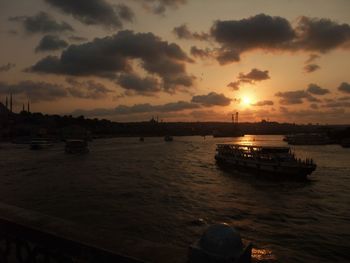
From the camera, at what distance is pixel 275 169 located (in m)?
54.6

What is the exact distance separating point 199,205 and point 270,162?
81.4 feet

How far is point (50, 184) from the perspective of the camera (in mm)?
47062

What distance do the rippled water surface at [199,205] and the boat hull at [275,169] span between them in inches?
71.8

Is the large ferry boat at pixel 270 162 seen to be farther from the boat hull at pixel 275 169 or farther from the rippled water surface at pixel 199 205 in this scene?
the rippled water surface at pixel 199 205

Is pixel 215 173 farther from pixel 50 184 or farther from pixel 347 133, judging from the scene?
pixel 347 133

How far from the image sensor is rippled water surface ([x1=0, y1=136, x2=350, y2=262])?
23797 millimetres

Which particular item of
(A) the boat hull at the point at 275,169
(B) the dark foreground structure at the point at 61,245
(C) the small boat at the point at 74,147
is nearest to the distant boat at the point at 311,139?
(C) the small boat at the point at 74,147

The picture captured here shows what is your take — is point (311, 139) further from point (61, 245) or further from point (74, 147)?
point (61, 245)

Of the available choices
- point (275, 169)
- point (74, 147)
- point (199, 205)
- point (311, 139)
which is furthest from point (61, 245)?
point (311, 139)

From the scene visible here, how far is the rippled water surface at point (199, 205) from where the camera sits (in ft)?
78.1

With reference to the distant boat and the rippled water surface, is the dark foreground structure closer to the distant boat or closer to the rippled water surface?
the rippled water surface

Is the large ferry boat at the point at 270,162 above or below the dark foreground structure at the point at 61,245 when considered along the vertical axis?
below

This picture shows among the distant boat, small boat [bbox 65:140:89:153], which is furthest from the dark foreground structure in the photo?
the distant boat

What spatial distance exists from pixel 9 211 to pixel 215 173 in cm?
5675
